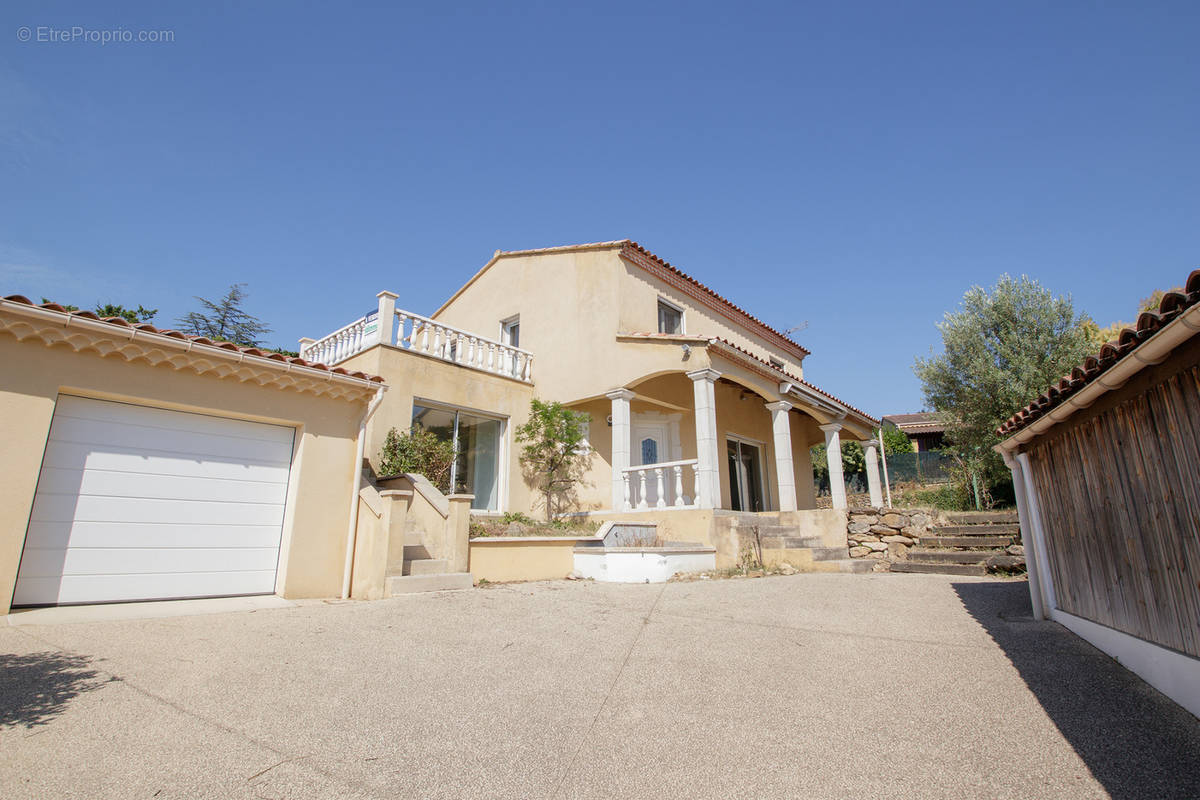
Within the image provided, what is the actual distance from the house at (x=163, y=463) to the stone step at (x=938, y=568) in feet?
29.3

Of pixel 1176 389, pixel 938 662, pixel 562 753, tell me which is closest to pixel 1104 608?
pixel 938 662

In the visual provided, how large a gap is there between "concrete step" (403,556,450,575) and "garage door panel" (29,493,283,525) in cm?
163

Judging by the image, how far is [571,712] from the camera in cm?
349

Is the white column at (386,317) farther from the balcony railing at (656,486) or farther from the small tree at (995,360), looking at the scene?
the small tree at (995,360)

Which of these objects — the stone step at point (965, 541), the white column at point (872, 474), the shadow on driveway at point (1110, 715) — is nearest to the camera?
the shadow on driveway at point (1110, 715)

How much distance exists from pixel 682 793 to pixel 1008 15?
33.0 feet

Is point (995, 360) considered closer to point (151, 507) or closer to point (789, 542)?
point (789, 542)

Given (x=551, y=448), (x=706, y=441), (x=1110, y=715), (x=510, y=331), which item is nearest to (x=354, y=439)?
(x=551, y=448)

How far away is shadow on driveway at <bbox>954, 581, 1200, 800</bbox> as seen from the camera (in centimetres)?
261

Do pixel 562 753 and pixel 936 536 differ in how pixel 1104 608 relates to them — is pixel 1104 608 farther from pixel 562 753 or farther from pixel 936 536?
pixel 936 536

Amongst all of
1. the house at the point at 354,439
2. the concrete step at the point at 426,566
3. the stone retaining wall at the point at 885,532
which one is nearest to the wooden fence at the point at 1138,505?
the stone retaining wall at the point at 885,532

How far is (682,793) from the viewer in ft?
8.40

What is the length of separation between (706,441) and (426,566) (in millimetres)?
5575

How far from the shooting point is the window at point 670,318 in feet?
46.4
